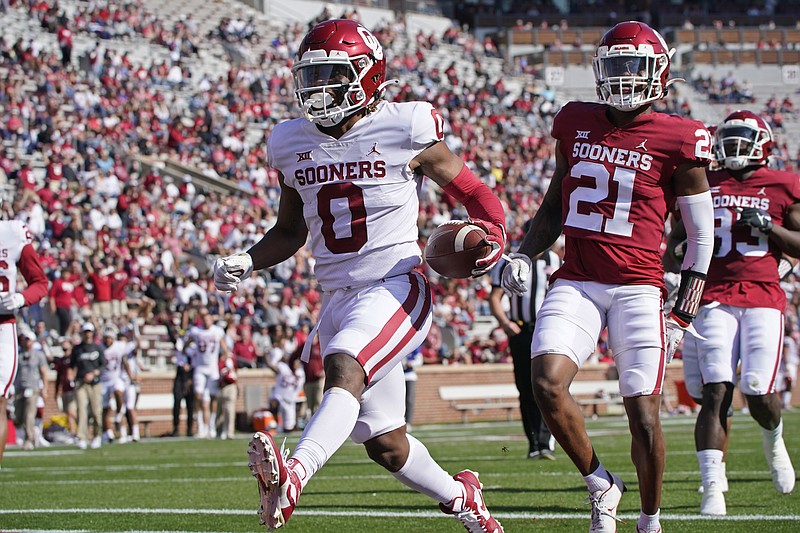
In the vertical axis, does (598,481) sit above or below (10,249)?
below

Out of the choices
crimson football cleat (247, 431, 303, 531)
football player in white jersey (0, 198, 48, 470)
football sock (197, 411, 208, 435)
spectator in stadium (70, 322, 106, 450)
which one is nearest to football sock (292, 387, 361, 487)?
crimson football cleat (247, 431, 303, 531)

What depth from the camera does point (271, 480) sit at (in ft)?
12.8

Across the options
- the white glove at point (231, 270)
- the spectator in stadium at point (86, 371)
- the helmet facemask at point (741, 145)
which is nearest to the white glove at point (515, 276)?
the white glove at point (231, 270)

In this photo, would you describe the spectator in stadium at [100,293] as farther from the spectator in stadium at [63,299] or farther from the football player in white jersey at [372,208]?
the football player in white jersey at [372,208]

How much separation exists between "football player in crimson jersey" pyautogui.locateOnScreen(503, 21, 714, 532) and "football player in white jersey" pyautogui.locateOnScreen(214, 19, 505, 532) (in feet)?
1.44

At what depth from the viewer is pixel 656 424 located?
5.22m

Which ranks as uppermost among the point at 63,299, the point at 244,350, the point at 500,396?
the point at 63,299

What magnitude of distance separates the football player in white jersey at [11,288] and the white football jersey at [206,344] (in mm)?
9171

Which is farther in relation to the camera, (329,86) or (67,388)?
(67,388)

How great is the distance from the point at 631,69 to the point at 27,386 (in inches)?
462

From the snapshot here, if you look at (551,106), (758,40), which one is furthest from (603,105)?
(758,40)

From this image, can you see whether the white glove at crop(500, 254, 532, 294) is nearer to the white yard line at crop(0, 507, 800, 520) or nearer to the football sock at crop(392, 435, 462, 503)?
the football sock at crop(392, 435, 462, 503)

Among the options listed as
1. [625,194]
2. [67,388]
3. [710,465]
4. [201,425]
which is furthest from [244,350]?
[625,194]

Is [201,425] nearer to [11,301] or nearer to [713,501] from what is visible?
[11,301]
